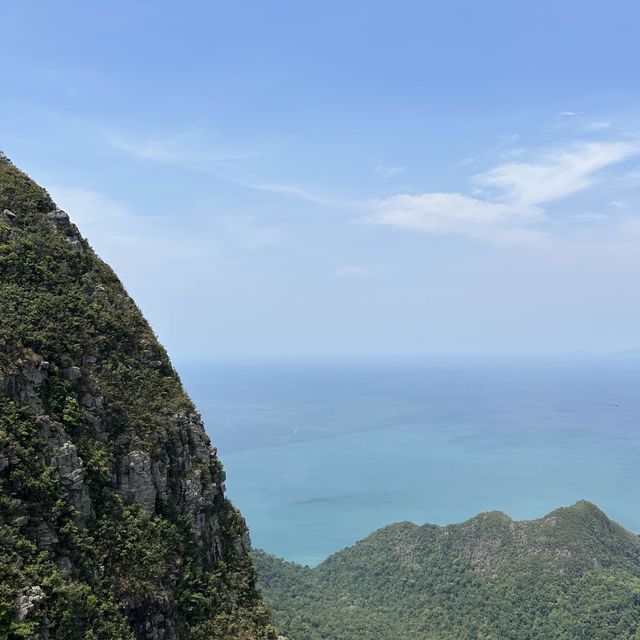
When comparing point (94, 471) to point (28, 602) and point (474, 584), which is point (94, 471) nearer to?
point (28, 602)

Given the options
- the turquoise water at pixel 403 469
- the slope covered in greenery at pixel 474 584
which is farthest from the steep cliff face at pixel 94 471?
the turquoise water at pixel 403 469

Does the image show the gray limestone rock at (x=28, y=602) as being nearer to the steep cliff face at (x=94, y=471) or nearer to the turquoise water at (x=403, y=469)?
the steep cliff face at (x=94, y=471)

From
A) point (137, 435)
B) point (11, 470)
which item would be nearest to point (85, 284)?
point (137, 435)

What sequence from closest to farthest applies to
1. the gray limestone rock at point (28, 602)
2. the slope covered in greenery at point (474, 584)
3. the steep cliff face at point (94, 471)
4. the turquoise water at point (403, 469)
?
the gray limestone rock at point (28, 602)
the steep cliff face at point (94, 471)
the slope covered in greenery at point (474, 584)
the turquoise water at point (403, 469)

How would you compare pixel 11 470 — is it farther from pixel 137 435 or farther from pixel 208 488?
pixel 208 488

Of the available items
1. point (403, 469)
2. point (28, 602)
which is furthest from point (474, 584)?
point (403, 469)

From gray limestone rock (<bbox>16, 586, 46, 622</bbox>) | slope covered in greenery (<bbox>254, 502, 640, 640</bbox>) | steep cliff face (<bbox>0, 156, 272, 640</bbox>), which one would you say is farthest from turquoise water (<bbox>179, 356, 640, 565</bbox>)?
gray limestone rock (<bbox>16, 586, 46, 622</bbox>)
